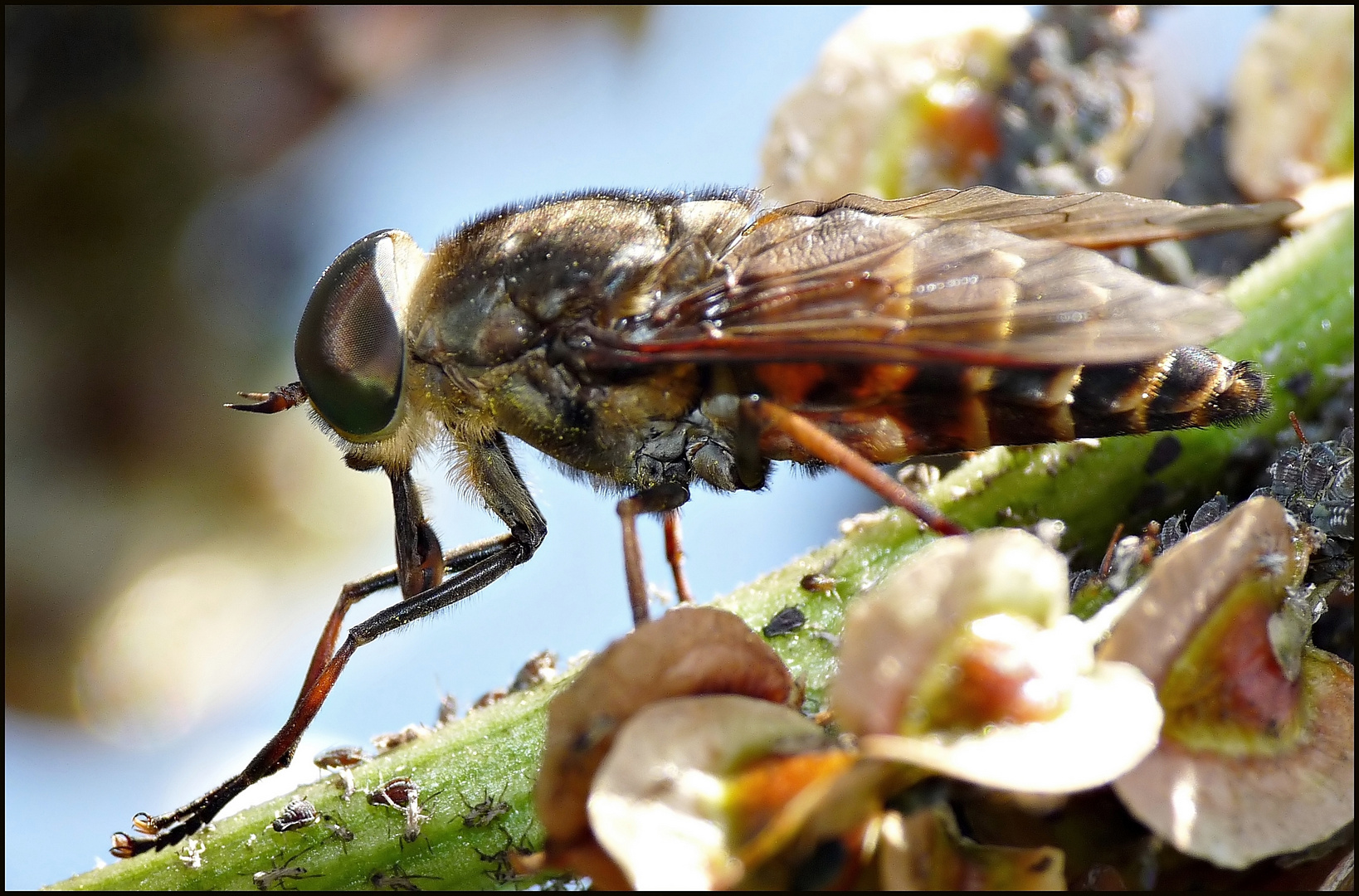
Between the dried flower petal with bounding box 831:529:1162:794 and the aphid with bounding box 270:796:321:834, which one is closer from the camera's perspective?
the dried flower petal with bounding box 831:529:1162:794

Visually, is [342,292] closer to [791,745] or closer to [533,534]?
[533,534]

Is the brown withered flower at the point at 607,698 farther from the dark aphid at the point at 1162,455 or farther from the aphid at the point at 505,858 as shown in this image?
the dark aphid at the point at 1162,455

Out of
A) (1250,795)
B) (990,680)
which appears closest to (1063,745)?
(990,680)

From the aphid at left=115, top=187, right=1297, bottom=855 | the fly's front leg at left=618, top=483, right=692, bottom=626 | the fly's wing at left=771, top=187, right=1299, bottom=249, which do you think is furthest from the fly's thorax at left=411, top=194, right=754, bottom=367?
the fly's front leg at left=618, top=483, right=692, bottom=626

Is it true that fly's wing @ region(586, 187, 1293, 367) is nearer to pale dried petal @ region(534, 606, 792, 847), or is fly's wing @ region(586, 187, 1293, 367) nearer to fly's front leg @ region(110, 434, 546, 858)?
fly's front leg @ region(110, 434, 546, 858)

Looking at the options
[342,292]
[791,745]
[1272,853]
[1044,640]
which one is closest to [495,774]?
[791,745]

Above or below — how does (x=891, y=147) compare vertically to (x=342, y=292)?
above

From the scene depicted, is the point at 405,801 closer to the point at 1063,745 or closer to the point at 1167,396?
the point at 1063,745
